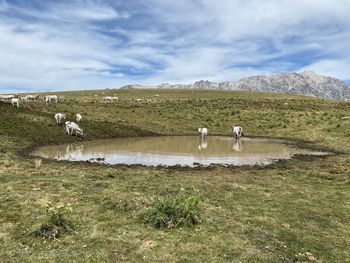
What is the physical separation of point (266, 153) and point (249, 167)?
8.30m

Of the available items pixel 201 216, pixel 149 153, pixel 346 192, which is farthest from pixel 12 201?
pixel 149 153

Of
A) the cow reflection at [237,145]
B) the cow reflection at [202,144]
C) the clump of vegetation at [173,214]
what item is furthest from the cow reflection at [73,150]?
the clump of vegetation at [173,214]

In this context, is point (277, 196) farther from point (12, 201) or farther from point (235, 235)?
point (12, 201)

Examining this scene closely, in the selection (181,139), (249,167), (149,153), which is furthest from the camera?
(181,139)

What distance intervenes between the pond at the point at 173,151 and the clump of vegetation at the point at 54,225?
14360 millimetres

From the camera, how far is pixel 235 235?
12.3m

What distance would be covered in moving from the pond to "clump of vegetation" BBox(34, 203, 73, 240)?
14360mm

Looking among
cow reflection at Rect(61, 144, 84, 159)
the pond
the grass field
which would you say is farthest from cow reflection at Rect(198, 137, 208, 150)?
cow reflection at Rect(61, 144, 84, 159)

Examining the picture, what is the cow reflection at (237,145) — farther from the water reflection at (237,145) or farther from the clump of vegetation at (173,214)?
the clump of vegetation at (173,214)

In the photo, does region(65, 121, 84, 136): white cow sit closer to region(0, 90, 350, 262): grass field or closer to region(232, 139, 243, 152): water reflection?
region(0, 90, 350, 262): grass field

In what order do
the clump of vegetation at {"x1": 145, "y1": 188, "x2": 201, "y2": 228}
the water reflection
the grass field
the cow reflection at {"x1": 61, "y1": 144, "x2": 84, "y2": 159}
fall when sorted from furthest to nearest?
the water reflection, the cow reflection at {"x1": 61, "y1": 144, "x2": 84, "y2": 159}, the clump of vegetation at {"x1": 145, "y1": 188, "x2": 201, "y2": 228}, the grass field

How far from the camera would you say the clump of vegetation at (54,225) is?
11.9 m

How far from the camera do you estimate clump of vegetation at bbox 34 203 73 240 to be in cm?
1191

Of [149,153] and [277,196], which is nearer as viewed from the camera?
[277,196]
